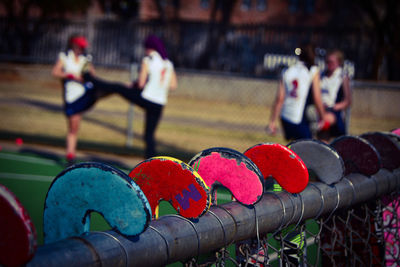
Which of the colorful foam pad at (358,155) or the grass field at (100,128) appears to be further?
the grass field at (100,128)

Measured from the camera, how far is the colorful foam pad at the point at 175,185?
146 cm

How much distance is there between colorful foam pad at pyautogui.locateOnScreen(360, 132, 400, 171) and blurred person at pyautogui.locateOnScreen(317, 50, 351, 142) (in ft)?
15.4

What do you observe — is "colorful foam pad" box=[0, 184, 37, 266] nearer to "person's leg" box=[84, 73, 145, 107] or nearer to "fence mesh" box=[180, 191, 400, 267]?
"fence mesh" box=[180, 191, 400, 267]

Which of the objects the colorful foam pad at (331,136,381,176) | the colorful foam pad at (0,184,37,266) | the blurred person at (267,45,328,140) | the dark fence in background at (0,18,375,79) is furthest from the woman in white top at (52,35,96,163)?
the colorful foam pad at (0,184,37,266)

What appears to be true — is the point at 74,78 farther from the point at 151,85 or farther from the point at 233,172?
the point at 233,172

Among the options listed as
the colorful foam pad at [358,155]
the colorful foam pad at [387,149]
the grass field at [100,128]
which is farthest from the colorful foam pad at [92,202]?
the grass field at [100,128]

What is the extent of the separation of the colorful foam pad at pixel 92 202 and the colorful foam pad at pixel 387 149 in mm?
1654

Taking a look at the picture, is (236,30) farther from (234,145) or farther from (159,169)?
(159,169)

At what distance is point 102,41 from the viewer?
18.0m

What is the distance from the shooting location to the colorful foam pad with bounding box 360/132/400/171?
8.40 ft

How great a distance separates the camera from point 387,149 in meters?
2.59

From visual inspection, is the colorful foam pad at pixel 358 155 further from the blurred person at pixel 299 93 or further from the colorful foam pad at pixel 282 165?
the blurred person at pixel 299 93

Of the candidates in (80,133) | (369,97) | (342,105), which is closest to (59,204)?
(342,105)

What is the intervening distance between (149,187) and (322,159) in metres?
0.79
